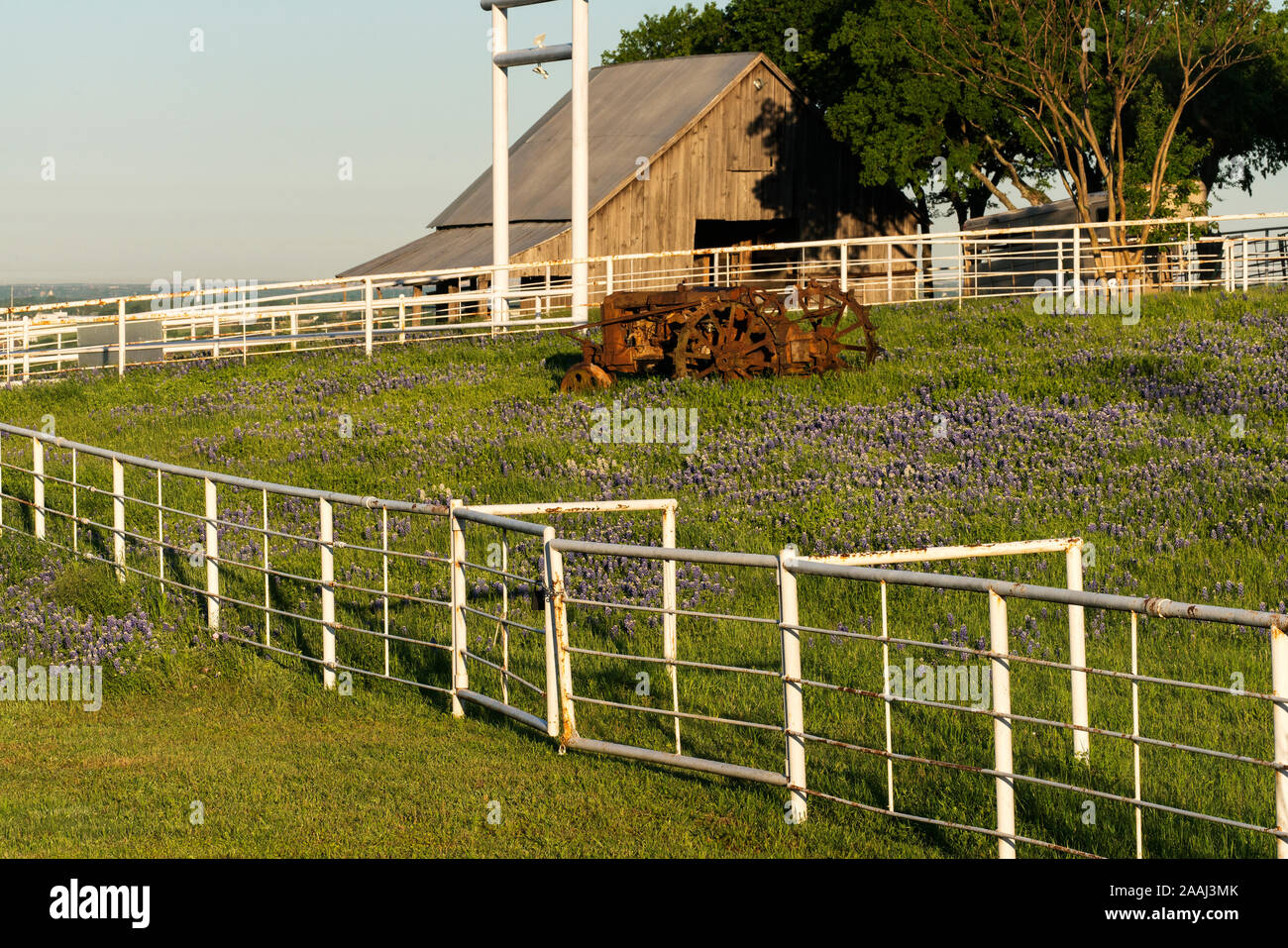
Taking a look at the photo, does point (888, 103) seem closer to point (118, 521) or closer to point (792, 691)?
point (118, 521)

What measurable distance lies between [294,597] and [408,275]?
46.5 ft

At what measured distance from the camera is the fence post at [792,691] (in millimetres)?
6586

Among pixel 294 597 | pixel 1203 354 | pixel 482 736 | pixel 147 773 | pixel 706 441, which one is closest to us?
pixel 147 773

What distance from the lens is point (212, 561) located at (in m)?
10.6

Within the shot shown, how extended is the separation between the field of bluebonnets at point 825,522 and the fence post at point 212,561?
0.18 metres

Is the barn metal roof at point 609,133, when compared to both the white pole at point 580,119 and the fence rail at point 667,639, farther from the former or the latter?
the fence rail at point 667,639

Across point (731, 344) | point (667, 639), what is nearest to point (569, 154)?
point (731, 344)

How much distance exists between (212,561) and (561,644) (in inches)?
155

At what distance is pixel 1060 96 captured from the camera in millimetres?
35375

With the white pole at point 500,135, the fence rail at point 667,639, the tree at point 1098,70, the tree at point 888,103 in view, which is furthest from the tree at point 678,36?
the fence rail at point 667,639

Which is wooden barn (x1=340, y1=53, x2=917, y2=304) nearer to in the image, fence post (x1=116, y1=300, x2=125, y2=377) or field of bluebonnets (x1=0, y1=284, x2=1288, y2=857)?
fence post (x1=116, y1=300, x2=125, y2=377)
